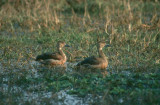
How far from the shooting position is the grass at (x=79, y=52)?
6.50m

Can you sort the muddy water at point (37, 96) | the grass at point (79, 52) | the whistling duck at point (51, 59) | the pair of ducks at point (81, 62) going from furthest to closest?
the whistling duck at point (51, 59), the pair of ducks at point (81, 62), the grass at point (79, 52), the muddy water at point (37, 96)

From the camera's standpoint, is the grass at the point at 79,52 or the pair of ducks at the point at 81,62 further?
the pair of ducks at the point at 81,62

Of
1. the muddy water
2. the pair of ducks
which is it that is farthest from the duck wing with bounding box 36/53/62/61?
the muddy water

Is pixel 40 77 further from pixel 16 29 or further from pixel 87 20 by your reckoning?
pixel 87 20

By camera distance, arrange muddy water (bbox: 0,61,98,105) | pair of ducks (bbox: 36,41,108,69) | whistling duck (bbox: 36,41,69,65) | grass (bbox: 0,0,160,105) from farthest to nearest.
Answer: whistling duck (bbox: 36,41,69,65) < pair of ducks (bbox: 36,41,108,69) < grass (bbox: 0,0,160,105) < muddy water (bbox: 0,61,98,105)

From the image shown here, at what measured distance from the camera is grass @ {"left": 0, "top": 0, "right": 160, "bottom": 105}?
256 inches

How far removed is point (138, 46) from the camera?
34.9 ft

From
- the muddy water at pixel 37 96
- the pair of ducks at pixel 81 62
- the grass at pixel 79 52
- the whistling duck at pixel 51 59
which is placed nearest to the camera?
the muddy water at pixel 37 96

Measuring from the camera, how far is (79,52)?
10172mm

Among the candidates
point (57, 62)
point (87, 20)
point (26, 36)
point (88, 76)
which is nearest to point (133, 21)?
point (87, 20)

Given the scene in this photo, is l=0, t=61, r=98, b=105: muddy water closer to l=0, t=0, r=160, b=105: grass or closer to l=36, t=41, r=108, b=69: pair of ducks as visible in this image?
l=0, t=0, r=160, b=105: grass

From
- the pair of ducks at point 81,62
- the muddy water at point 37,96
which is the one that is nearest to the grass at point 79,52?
the muddy water at point 37,96

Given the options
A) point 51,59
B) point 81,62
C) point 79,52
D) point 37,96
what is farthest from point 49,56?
point 37,96

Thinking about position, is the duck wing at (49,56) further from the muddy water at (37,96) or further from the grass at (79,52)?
the muddy water at (37,96)
